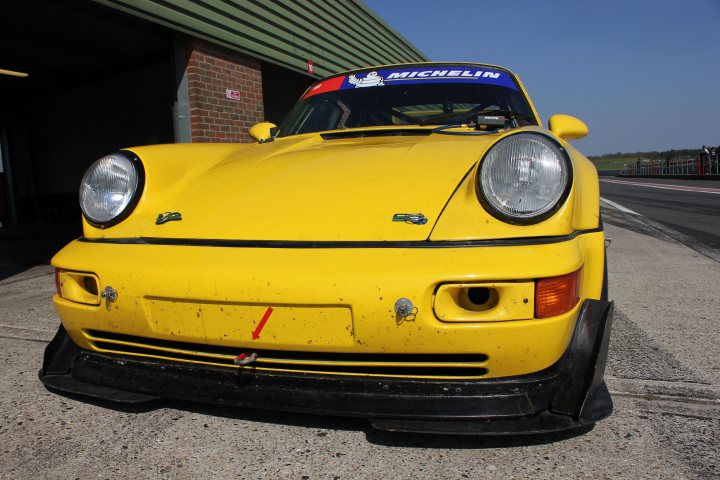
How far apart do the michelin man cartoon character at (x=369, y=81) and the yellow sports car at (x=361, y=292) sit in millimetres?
1101

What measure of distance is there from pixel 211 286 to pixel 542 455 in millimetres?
1040

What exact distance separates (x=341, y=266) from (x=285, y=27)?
6.50m

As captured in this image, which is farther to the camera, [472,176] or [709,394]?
[709,394]

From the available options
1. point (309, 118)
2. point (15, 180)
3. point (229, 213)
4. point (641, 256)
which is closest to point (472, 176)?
point (229, 213)

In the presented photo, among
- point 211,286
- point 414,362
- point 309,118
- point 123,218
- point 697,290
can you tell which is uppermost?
point 309,118

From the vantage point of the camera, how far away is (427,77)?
2871 millimetres

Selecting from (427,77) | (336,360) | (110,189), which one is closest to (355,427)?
(336,360)

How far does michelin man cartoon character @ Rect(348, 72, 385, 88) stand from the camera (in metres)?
2.92

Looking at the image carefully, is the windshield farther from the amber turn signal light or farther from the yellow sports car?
the amber turn signal light

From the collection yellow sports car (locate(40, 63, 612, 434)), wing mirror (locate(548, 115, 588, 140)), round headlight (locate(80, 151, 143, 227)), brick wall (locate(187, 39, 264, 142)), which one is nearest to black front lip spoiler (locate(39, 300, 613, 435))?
yellow sports car (locate(40, 63, 612, 434))

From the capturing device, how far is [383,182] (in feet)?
5.81

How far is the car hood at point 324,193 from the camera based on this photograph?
1.60m

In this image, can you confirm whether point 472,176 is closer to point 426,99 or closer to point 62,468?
point 426,99

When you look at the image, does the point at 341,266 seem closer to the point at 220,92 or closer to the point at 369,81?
Answer: the point at 369,81
